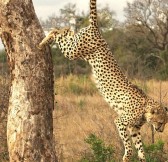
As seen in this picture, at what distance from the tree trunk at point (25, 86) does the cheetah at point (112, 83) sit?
2.69 feet

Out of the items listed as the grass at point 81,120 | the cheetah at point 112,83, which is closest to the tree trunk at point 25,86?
the cheetah at point 112,83

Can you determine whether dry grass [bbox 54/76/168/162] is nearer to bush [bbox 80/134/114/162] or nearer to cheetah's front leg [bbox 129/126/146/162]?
bush [bbox 80/134/114/162]

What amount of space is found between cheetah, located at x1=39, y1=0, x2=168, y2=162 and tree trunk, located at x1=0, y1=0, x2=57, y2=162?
0.82 m

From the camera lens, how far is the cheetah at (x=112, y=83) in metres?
6.23

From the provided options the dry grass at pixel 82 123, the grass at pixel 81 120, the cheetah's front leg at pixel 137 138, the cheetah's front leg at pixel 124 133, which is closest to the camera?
the cheetah's front leg at pixel 124 133

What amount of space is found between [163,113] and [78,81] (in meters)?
11.1

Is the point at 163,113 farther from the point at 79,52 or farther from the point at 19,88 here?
the point at 19,88

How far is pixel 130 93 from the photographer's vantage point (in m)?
6.71

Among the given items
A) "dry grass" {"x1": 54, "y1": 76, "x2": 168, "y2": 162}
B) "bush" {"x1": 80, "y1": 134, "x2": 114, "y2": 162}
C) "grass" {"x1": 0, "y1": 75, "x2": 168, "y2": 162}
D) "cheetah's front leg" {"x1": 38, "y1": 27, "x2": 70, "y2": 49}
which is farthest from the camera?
"dry grass" {"x1": 54, "y1": 76, "x2": 168, "y2": 162}

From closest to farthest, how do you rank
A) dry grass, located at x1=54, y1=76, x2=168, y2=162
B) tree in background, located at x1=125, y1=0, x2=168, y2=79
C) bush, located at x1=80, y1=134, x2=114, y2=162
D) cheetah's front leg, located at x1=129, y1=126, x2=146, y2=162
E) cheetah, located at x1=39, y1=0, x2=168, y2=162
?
cheetah, located at x1=39, y1=0, x2=168, y2=162
cheetah's front leg, located at x1=129, y1=126, x2=146, y2=162
bush, located at x1=80, y1=134, x2=114, y2=162
dry grass, located at x1=54, y1=76, x2=168, y2=162
tree in background, located at x1=125, y1=0, x2=168, y2=79

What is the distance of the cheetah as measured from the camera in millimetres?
6234

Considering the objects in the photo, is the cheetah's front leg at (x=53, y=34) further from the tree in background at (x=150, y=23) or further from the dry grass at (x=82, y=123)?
the tree in background at (x=150, y=23)

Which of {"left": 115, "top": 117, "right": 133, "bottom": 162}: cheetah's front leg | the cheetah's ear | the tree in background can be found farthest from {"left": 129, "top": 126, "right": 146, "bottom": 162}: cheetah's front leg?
the tree in background

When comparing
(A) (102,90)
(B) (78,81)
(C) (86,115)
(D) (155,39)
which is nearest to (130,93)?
(A) (102,90)
